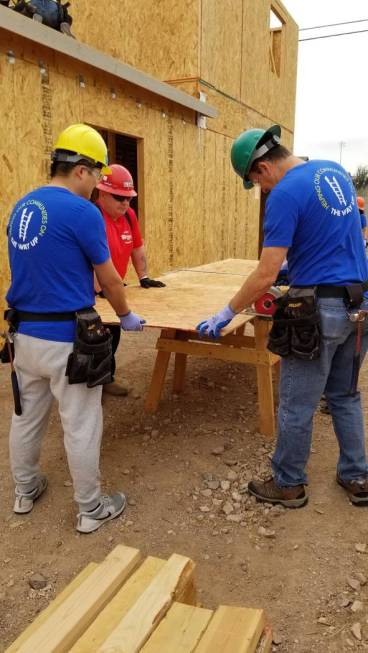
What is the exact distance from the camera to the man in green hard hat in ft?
8.75

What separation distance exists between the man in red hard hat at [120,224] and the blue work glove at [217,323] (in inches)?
51.0

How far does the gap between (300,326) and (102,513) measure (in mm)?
1596

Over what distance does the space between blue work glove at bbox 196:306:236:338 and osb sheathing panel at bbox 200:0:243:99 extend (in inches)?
304

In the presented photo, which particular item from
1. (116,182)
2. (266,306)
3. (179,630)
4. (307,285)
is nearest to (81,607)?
(179,630)

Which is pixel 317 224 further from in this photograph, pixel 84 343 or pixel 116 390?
pixel 116 390

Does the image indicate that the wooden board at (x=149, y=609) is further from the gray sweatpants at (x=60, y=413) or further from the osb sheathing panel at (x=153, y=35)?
the osb sheathing panel at (x=153, y=35)

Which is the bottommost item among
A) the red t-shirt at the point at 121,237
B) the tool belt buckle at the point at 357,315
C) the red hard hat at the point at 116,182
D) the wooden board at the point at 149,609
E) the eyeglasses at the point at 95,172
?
the wooden board at the point at 149,609

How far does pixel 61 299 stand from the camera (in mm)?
2637

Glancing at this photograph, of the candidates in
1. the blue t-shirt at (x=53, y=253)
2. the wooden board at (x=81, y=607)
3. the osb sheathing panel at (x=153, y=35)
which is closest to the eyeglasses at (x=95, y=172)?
the blue t-shirt at (x=53, y=253)

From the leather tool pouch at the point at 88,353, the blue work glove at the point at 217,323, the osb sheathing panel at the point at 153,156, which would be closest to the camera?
the leather tool pouch at the point at 88,353

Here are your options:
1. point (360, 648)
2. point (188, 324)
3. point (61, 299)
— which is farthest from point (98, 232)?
Answer: point (360, 648)

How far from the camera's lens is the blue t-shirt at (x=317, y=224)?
2.63 metres

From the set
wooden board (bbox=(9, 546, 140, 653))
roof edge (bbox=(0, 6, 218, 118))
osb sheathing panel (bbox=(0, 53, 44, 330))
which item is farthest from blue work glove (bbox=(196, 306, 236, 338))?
roof edge (bbox=(0, 6, 218, 118))

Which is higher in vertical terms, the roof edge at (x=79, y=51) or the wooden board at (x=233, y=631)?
the roof edge at (x=79, y=51)
